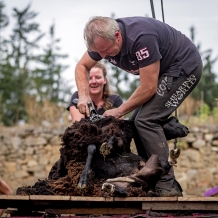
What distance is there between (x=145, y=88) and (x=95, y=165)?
72 cm

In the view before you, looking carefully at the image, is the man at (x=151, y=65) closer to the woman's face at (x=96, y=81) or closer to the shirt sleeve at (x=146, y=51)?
the shirt sleeve at (x=146, y=51)

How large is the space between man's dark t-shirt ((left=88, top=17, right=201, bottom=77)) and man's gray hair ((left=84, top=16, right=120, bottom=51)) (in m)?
0.11

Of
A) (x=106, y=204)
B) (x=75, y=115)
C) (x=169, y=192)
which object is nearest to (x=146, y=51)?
(x=169, y=192)

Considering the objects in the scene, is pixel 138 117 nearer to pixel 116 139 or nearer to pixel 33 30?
pixel 116 139

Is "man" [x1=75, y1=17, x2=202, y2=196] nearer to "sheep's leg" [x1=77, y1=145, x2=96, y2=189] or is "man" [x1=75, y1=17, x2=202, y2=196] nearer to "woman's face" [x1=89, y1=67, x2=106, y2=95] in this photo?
"sheep's leg" [x1=77, y1=145, x2=96, y2=189]

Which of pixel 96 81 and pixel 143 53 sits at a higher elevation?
pixel 143 53

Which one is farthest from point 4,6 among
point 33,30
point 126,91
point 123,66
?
point 123,66

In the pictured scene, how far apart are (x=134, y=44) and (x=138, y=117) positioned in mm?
588

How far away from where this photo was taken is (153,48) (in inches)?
206

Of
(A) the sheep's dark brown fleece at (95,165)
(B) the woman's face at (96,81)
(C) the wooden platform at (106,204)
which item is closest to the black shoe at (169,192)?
(A) the sheep's dark brown fleece at (95,165)

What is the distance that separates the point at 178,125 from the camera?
219 inches

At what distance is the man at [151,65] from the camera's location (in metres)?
5.25

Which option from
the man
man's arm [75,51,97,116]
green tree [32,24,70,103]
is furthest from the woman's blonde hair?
green tree [32,24,70,103]

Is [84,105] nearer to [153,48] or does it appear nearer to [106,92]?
[153,48]
